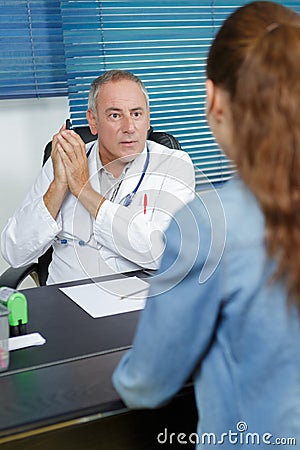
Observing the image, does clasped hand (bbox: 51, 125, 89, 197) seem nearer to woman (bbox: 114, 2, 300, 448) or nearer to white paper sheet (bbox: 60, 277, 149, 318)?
white paper sheet (bbox: 60, 277, 149, 318)

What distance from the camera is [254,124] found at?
82 centimetres

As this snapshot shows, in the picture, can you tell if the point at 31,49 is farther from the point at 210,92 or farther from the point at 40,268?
the point at 210,92

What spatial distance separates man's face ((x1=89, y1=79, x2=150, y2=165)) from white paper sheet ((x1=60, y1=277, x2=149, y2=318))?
49 centimetres

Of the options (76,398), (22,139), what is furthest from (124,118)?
(76,398)

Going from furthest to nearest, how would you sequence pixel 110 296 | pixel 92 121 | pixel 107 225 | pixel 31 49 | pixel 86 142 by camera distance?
pixel 31 49, pixel 86 142, pixel 92 121, pixel 107 225, pixel 110 296

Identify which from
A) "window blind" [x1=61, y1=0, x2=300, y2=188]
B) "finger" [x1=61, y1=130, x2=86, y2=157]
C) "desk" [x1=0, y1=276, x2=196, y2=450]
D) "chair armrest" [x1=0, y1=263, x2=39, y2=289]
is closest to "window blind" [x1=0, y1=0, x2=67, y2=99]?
"window blind" [x1=61, y1=0, x2=300, y2=188]

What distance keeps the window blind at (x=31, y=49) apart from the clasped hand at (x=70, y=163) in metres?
0.74

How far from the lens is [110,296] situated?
1.60 metres

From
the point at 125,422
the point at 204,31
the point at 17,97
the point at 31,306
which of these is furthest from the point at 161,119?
the point at 125,422

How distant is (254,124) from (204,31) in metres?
2.36

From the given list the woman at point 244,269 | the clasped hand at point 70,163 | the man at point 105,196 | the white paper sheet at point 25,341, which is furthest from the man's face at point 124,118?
the woman at point 244,269

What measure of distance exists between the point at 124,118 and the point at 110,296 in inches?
26.4

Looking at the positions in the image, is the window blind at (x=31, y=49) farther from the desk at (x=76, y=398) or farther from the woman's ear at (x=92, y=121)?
the desk at (x=76, y=398)

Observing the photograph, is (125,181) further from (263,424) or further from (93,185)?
(263,424)
